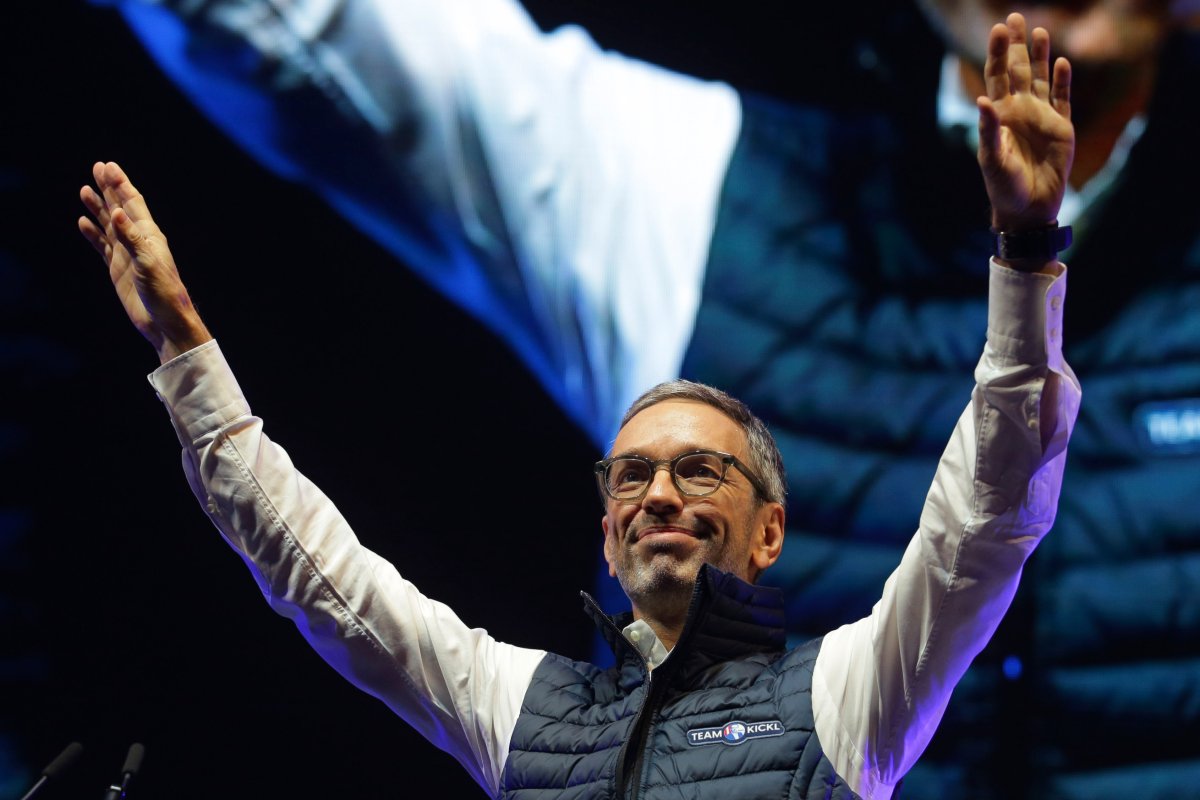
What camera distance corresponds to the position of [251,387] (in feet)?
8.50

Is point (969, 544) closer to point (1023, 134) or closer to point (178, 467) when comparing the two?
point (1023, 134)

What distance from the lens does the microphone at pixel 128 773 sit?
155cm

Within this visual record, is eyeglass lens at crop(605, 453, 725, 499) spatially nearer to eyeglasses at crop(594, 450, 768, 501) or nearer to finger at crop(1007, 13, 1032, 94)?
eyeglasses at crop(594, 450, 768, 501)

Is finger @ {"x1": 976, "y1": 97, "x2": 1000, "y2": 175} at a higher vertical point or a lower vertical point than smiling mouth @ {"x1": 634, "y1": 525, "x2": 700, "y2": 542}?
higher

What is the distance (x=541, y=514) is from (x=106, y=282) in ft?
3.39

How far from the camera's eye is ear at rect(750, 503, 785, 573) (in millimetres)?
1814

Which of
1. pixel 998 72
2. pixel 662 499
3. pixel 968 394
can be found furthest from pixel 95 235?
pixel 968 394

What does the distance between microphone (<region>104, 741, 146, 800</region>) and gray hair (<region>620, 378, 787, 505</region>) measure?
2.76ft

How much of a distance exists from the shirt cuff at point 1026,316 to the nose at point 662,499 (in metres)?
0.53

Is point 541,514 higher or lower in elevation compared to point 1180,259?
lower

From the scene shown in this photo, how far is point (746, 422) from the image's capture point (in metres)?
1.90

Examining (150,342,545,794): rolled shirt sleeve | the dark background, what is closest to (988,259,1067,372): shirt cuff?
(150,342,545,794): rolled shirt sleeve

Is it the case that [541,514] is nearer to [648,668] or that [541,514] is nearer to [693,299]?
[693,299]

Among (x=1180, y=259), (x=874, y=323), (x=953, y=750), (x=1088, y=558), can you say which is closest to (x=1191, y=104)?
(x=1180, y=259)
